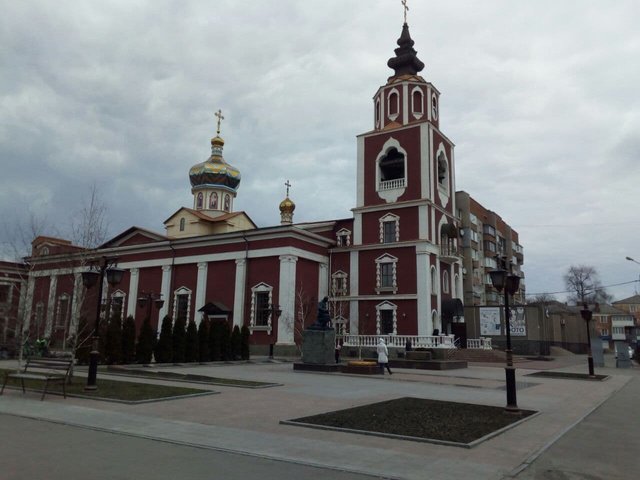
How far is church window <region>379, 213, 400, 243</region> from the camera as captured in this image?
118ft

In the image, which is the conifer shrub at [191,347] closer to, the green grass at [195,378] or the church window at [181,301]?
the green grass at [195,378]

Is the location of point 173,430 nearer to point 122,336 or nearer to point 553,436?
point 553,436

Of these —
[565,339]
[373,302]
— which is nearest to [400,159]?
[373,302]

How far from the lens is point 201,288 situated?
39.4 metres

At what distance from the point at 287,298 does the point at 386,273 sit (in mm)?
7288

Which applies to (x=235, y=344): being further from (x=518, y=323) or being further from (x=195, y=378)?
(x=518, y=323)

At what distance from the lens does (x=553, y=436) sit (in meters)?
9.23

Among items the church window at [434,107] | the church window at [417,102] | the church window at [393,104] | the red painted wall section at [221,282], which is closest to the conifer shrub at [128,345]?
the red painted wall section at [221,282]

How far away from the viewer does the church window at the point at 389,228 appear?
118ft

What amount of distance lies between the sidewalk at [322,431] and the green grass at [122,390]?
52 cm

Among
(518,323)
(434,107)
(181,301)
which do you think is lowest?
(518,323)

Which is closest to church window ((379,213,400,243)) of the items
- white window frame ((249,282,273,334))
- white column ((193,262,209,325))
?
white window frame ((249,282,273,334))

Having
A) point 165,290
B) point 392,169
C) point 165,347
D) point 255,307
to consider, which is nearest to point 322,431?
point 165,347

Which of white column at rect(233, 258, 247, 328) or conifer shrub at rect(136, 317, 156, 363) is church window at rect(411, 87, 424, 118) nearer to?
white column at rect(233, 258, 247, 328)
